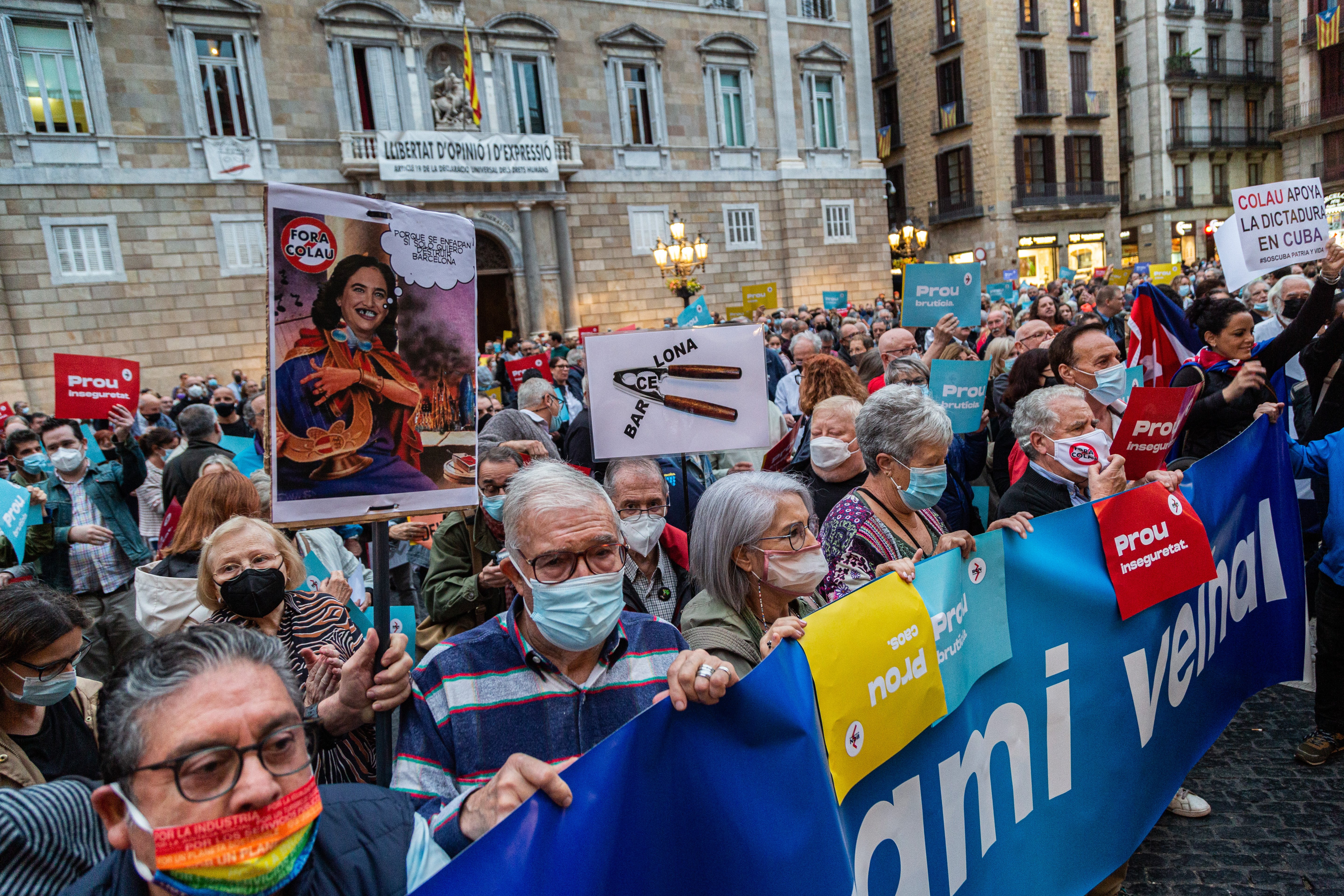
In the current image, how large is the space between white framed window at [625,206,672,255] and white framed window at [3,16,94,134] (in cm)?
1220

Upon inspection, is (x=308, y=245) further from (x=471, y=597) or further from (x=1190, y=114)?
(x=1190, y=114)

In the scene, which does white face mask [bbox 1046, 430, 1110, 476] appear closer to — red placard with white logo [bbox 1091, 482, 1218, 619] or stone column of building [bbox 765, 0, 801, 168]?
red placard with white logo [bbox 1091, 482, 1218, 619]

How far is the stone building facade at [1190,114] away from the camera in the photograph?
35562 mm

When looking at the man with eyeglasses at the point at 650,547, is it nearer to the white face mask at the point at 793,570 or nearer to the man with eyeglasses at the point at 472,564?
the man with eyeglasses at the point at 472,564

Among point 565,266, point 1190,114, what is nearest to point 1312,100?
point 1190,114

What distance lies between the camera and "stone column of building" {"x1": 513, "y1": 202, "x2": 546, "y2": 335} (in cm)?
2061

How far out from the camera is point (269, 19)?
18.1 meters

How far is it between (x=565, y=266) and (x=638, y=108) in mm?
4995

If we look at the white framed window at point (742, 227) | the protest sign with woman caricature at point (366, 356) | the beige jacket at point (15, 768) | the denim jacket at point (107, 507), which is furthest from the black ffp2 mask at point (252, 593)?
the white framed window at point (742, 227)

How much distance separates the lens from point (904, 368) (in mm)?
5125

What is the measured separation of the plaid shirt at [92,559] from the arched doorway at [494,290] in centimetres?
1555

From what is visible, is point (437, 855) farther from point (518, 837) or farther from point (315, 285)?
point (315, 285)

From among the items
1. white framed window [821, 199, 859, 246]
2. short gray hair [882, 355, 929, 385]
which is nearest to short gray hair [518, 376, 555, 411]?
short gray hair [882, 355, 929, 385]

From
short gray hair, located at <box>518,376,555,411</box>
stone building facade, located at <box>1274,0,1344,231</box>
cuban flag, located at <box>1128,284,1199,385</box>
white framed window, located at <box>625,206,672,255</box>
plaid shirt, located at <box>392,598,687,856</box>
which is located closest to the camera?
plaid shirt, located at <box>392,598,687,856</box>
